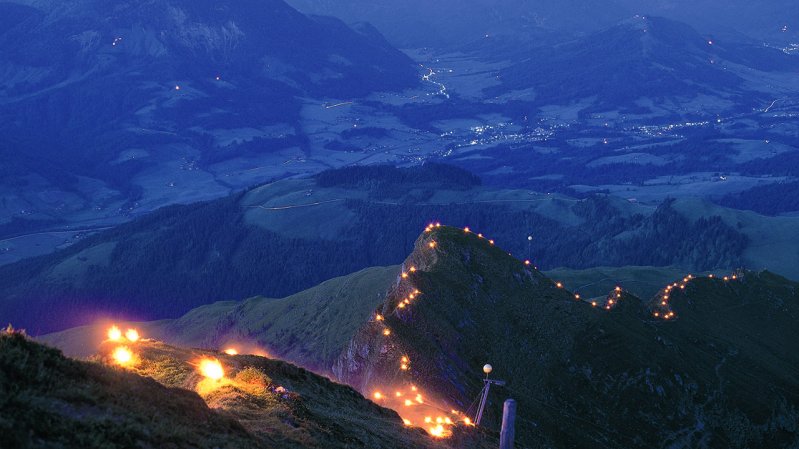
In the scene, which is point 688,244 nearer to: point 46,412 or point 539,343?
point 539,343

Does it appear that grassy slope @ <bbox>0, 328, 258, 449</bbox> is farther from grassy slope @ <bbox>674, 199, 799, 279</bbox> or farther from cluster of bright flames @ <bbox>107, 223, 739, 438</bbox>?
grassy slope @ <bbox>674, 199, 799, 279</bbox>

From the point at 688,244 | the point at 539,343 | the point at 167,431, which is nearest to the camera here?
the point at 167,431

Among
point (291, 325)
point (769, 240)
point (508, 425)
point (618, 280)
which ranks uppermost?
point (291, 325)

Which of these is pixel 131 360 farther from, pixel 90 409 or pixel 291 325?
pixel 291 325

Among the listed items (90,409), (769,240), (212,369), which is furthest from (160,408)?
(769,240)

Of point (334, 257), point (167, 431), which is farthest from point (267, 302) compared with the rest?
point (167, 431)
